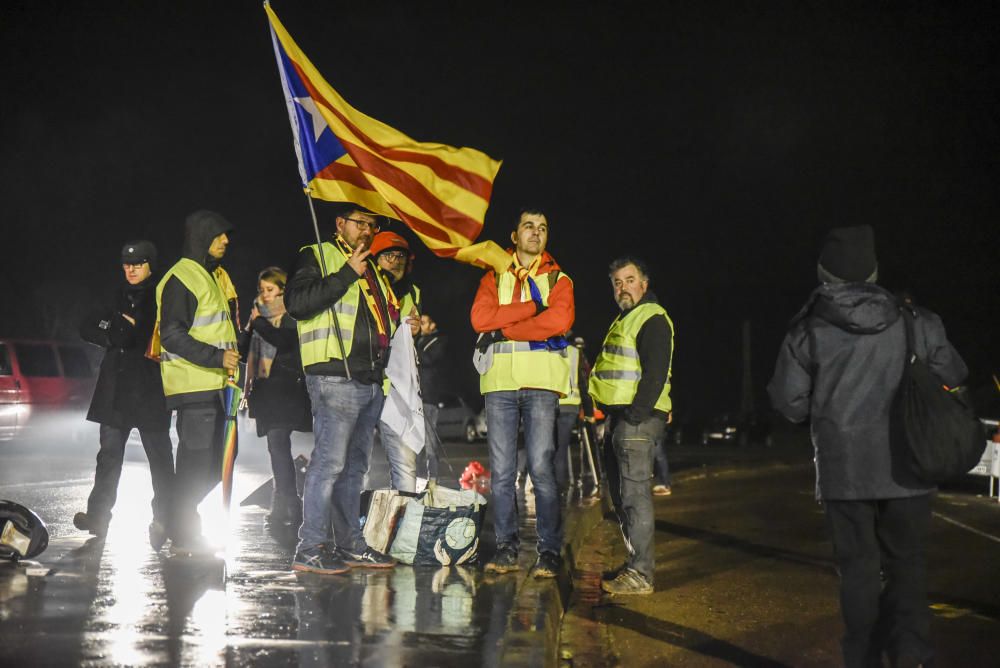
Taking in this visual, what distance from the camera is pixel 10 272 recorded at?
53.3m

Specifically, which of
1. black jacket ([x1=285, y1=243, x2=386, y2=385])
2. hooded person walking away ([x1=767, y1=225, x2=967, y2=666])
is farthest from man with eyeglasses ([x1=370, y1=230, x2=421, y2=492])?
hooded person walking away ([x1=767, y1=225, x2=967, y2=666])

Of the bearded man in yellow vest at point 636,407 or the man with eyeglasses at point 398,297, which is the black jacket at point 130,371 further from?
the bearded man in yellow vest at point 636,407

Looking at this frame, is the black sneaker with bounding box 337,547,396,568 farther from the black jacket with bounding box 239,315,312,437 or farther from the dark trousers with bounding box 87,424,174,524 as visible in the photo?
the black jacket with bounding box 239,315,312,437

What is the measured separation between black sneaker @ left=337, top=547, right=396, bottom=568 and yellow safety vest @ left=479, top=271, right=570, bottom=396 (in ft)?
3.86

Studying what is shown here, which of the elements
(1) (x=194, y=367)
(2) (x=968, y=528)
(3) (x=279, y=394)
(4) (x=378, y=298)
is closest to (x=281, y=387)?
(3) (x=279, y=394)

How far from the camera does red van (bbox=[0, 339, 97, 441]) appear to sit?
58.2 ft

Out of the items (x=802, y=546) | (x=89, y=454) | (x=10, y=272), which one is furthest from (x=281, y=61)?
(x=10, y=272)

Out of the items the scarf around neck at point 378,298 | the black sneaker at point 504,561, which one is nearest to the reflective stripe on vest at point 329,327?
the scarf around neck at point 378,298

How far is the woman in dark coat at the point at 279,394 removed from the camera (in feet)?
29.3

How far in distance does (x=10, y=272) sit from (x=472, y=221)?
5056 centimetres

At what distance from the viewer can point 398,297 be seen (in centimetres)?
782

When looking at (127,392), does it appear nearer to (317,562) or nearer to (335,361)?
(335,361)

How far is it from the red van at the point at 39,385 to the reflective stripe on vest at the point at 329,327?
40.9 feet

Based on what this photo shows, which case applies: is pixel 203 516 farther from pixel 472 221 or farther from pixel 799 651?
pixel 799 651
